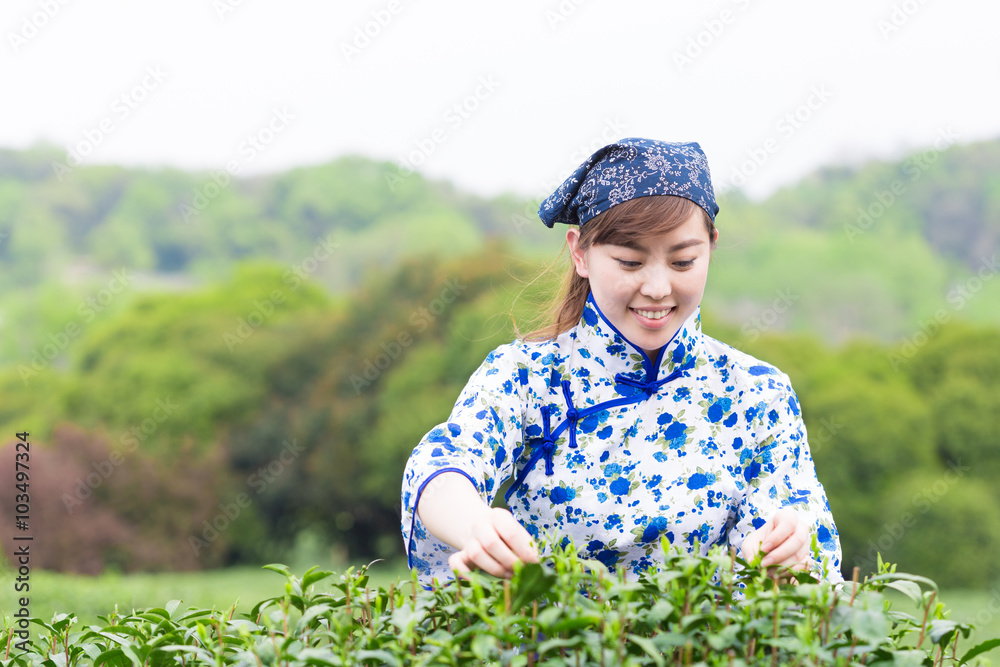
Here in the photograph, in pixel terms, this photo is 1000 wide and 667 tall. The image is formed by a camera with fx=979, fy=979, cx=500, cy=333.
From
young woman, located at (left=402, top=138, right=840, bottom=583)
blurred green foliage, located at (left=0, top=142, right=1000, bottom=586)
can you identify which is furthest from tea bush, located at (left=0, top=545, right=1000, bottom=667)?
blurred green foliage, located at (left=0, top=142, right=1000, bottom=586)

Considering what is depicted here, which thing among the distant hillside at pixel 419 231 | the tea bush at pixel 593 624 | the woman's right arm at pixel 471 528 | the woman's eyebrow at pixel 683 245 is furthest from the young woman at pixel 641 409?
the distant hillside at pixel 419 231

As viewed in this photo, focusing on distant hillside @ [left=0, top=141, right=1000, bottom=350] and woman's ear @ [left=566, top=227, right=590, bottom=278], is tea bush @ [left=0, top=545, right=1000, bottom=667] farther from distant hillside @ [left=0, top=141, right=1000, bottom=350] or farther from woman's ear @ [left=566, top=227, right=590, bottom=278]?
distant hillside @ [left=0, top=141, right=1000, bottom=350]

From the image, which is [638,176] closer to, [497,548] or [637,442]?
[637,442]

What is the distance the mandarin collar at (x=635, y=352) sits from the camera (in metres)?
1.85

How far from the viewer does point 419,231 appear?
2750cm

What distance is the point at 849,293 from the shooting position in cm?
2342

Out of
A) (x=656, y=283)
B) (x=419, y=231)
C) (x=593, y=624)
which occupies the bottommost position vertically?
(x=593, y=624)

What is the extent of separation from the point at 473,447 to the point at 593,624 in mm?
471

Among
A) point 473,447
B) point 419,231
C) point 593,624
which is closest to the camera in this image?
point 593,624

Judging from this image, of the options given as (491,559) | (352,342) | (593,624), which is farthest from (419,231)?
(593,624)

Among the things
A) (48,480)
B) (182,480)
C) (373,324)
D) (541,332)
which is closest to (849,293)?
(373,324)

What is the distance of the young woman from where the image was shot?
5.77 feet

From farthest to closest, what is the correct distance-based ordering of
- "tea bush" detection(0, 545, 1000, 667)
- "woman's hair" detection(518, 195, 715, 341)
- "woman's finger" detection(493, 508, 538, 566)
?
"woman's hair" detection(518, 195, 715, 341) < "woman's finger" detection(493, 508, 538, 566) < "tea bush" detection(0, 545, 1000, 667)

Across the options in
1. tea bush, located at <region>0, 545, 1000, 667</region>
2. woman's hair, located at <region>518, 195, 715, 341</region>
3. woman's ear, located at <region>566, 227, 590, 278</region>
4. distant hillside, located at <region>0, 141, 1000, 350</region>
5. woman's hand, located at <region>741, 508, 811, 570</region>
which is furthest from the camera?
distant hillside, located at <region>0, 141, 1000, 350</region>
